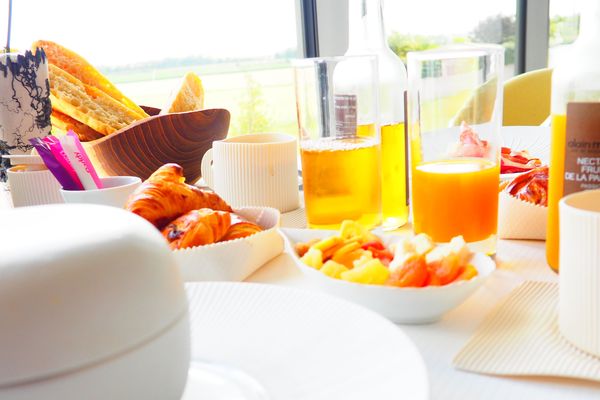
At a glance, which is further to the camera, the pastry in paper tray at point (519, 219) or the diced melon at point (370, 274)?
the pastry in paper tray at point (519, 219)

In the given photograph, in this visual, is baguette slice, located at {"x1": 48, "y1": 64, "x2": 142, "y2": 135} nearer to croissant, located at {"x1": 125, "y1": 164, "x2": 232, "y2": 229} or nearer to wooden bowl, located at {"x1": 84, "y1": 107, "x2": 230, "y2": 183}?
wooden bowl, located at {"x1": 84, "y1": 107, "x2": 230, "y2": 183}

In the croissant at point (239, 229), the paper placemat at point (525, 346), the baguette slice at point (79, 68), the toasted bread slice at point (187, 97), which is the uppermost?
the baguette slice at point (79, 68)

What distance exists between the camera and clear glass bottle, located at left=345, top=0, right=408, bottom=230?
69 centimetres

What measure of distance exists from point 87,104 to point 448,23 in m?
1.92

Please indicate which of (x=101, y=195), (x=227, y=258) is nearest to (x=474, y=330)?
(x=227, y=258)

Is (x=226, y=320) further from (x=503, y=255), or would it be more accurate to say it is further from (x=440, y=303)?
(x=503, y=255)

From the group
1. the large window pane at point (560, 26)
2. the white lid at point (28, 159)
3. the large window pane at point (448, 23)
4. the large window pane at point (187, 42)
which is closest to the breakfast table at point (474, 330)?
the white lid at point (28, 159)

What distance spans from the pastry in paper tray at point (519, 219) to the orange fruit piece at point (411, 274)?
0.21m

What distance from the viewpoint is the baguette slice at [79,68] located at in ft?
3.15

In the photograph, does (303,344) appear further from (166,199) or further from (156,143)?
(156,143)

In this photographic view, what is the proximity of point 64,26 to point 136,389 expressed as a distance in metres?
1.59

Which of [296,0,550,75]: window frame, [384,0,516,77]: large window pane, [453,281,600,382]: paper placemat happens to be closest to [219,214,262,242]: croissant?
[453,281,600,382]: paper placemat

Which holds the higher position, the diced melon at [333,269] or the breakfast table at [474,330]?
the diced melon at [333,269]

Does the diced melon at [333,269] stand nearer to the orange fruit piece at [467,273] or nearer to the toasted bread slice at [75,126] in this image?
the orange fruit piece at [467,273]
